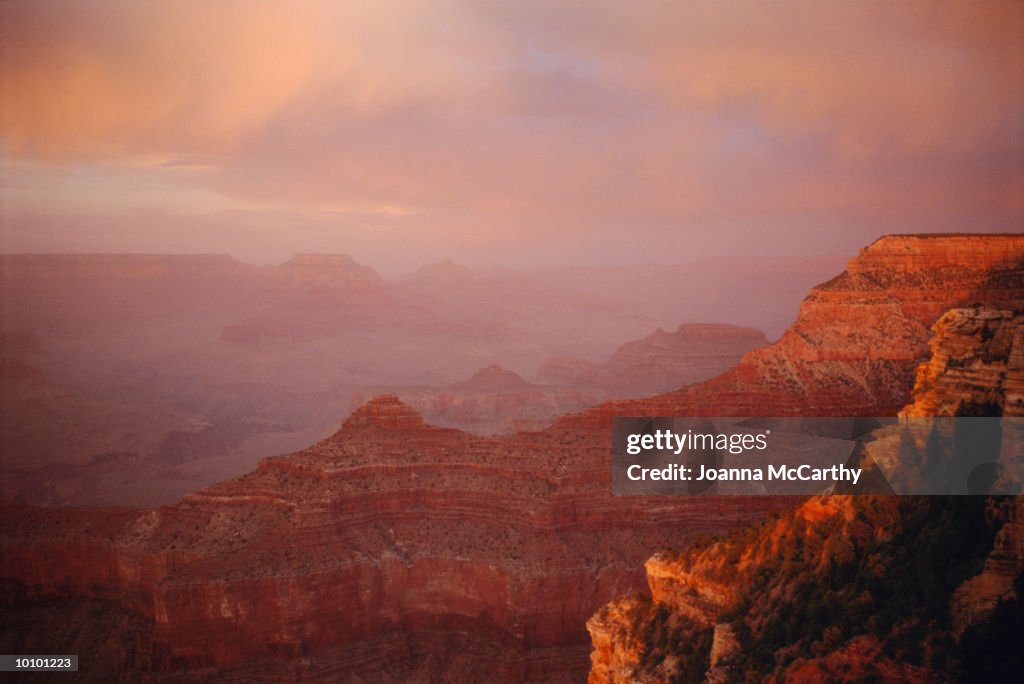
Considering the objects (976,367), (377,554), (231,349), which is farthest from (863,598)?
(231,349)

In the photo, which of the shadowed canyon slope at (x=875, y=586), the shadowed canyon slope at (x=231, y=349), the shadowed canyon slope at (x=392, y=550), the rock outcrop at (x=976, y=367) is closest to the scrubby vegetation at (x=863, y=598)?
the shadowed canyon slope at (x=875, y=586)

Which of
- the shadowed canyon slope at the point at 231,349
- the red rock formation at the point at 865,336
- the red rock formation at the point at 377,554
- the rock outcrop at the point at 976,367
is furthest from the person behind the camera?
the shadowed canyon slope at the point at 231,349

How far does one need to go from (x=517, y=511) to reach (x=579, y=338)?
80654 millimetres

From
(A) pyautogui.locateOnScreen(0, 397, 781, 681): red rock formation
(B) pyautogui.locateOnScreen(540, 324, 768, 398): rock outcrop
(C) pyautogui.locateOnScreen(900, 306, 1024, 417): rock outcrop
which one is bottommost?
(A) pyautogui.locateOnScreen(0, 397, 781, 681): red rock formation

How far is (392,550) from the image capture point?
107 feet

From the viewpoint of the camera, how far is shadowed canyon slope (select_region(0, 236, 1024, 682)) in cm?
3019

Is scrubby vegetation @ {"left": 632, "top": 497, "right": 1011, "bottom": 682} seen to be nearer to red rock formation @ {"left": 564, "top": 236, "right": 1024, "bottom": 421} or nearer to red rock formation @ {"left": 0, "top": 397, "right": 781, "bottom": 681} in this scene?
red rock formation @ {"left": 0, "top": 397, "right": 781, "bottom": 681}

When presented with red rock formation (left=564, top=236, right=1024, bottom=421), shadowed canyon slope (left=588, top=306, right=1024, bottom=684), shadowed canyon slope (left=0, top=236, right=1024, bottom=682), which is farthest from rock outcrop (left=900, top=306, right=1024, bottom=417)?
red rock formation (left=564, top=236, right=1024, bottom=421)

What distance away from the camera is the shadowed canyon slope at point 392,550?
3019cm

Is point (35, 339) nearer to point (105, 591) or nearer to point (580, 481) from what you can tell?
point (105, 591)

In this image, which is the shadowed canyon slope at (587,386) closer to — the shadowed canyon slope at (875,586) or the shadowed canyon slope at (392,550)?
the shadowed canyon slope at (392,550)

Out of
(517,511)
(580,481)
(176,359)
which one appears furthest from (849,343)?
(176,359)

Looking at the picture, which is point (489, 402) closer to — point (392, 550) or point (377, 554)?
point (392, 550)

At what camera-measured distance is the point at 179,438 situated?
72312 mm
